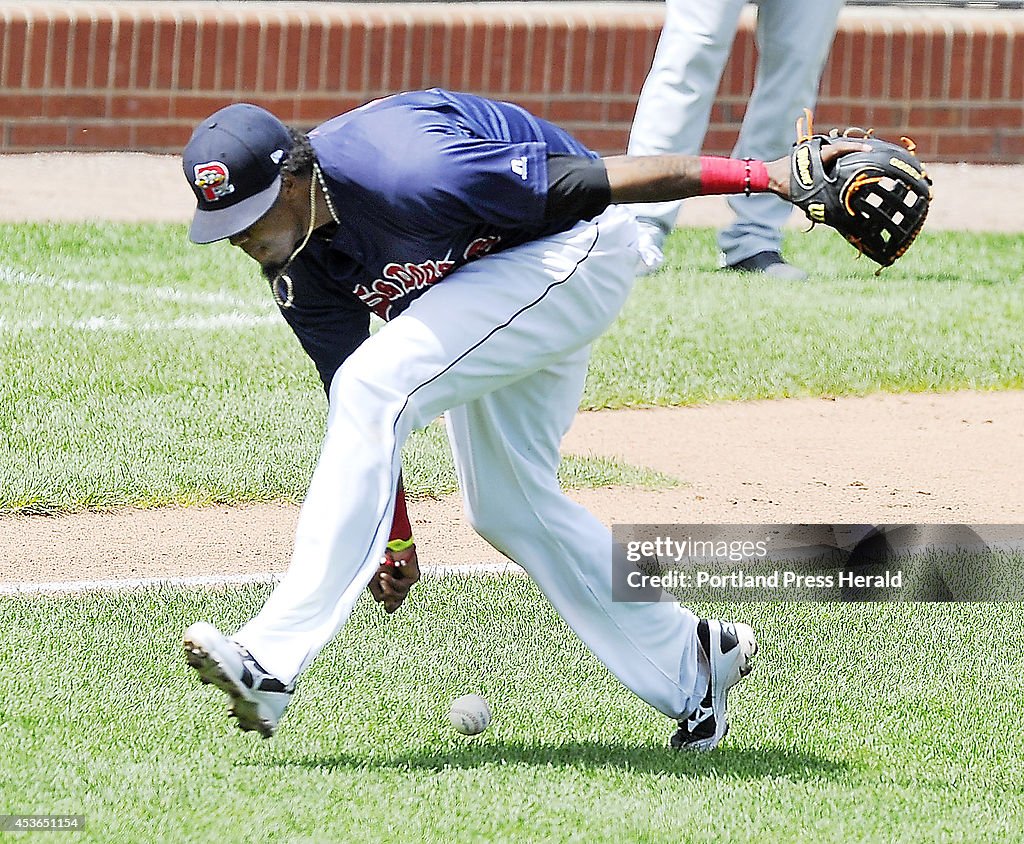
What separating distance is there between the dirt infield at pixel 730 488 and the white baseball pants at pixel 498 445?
1601mm

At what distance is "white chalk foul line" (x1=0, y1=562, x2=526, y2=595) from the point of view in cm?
531

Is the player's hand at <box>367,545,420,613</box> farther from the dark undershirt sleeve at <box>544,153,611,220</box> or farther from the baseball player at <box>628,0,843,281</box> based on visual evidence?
the baseball player at <box>628,0,843,281</box>

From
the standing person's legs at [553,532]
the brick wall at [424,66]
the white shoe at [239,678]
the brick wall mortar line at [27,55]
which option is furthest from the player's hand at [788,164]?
the brick wall mortar line at [27,55]

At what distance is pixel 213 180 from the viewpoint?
12.6ft

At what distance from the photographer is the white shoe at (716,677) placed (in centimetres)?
429

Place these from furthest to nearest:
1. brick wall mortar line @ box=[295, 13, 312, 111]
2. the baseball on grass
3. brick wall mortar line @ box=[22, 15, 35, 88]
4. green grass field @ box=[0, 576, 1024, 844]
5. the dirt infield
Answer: brick wall mortar line @ box=[295, 13, 312, 111] → brick wall mortar line @ box=[22, 15, 35, 88] → the dirt infield → the baseball on grass → green grass field @ box=[0, 576, 1024, 844]

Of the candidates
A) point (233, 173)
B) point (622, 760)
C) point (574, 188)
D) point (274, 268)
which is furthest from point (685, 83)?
point (233, 173)

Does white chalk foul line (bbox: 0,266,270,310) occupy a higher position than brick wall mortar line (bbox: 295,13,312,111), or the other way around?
brick wall mortar line (bbox: 295,13,312,111)

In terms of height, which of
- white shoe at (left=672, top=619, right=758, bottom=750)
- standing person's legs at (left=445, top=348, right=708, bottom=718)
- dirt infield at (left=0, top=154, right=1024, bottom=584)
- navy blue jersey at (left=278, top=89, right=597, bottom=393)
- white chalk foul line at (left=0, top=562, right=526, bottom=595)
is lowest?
dirt infield at (left=0, top=154, right=1024, bottom=584)

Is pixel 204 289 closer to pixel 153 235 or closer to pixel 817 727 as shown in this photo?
pixel 153 235

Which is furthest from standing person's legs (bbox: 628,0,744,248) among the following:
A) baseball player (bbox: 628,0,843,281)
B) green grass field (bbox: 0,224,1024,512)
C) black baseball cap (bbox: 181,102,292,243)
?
black baseball cap (bbox: 181,102,292,243)

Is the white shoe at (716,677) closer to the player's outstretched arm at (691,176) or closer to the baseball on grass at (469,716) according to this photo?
the baseball on grass at (469,716)

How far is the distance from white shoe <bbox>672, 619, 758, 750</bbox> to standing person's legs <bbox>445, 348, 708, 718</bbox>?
4 cm

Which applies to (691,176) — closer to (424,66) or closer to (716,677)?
(716,677)
